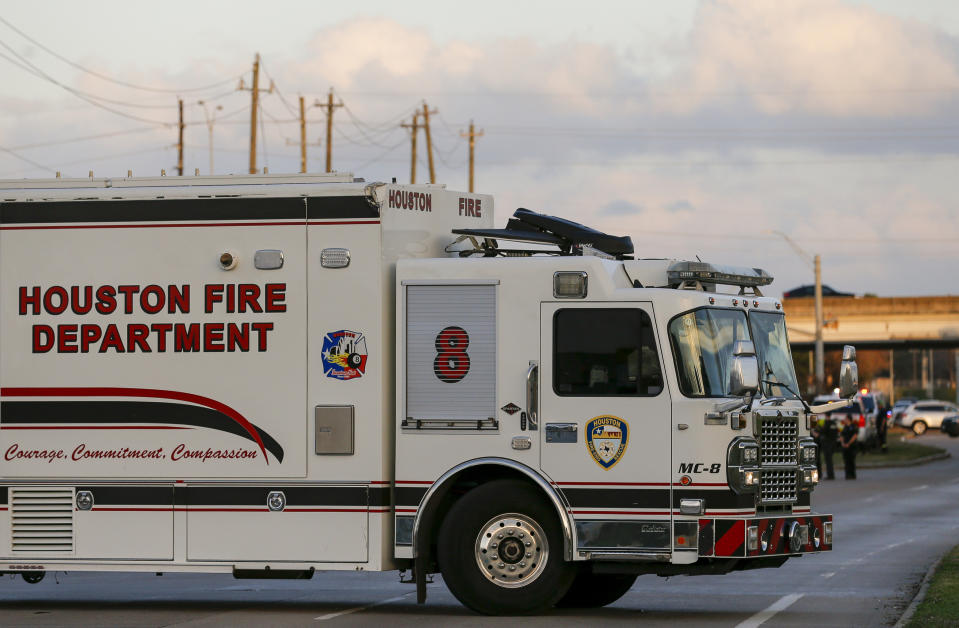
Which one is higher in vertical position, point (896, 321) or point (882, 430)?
point (896, 321)

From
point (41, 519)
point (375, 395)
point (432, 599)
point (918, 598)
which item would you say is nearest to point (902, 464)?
point (918, 598)

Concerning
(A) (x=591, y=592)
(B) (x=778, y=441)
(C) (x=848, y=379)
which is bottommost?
(A) (x=591, y=592)

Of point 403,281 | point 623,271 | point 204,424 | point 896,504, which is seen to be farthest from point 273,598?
point 896,504

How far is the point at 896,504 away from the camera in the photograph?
32188 millimetres

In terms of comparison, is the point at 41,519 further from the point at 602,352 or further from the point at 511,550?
the point at 602,352

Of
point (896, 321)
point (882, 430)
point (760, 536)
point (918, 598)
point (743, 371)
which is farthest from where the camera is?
point (896, 321)

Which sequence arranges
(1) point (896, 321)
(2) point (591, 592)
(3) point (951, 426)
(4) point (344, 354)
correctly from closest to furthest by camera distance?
(4) point (344, 354) → (2) point (591, 592) → (3) point (951, 426) → (1) point (896, 321)

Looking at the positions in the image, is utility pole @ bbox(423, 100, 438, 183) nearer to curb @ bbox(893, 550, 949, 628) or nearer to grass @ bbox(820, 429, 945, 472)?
grass @ bbox(820, 429, 945, 472)

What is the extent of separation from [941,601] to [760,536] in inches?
94.2

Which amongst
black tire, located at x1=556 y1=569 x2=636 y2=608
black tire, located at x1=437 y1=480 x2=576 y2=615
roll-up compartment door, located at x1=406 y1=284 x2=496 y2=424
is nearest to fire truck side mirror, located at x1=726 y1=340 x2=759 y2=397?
black tire, located at x1=437 y1=480 x2=576 y2=615

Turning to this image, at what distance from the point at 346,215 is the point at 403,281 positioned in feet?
2.45

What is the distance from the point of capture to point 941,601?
14367 millimetres

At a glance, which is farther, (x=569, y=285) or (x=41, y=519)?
(x=41, y=519)

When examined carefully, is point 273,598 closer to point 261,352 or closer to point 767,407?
point 261,352
